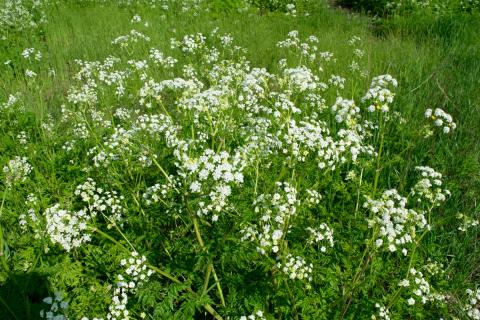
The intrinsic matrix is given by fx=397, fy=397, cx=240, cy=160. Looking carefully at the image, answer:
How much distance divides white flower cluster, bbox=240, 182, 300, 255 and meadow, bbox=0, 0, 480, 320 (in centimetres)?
2

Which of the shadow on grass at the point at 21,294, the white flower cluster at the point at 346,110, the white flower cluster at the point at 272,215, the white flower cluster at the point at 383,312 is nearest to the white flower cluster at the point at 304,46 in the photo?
the white flower cluster at the point at 346,110

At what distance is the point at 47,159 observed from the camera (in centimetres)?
484

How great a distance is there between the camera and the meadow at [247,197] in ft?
9.48

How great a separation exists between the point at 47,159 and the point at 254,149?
2913mm

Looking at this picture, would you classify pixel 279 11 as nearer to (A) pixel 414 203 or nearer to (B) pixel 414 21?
(B) pixel 414 21

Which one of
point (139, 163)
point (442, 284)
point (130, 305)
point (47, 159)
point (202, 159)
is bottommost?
point (442, 284)

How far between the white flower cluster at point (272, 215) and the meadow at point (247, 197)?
2 cm

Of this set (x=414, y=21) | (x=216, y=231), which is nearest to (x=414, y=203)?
(x=216, y=231)

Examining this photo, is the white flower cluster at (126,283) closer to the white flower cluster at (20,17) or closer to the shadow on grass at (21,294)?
the shadow on grass at (21,294)

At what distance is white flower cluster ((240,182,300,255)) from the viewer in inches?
106

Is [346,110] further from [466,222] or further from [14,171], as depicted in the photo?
[14,171]

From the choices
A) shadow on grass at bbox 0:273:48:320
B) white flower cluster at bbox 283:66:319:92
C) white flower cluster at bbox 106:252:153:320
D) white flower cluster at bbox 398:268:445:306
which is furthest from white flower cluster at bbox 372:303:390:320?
shadow on grass at bbox 0:273:48:320

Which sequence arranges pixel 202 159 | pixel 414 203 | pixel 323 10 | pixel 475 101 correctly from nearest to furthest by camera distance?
pixel 202 159
pixel 414 203
pixel 475 101
pixel 323 10

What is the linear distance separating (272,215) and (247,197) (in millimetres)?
317
